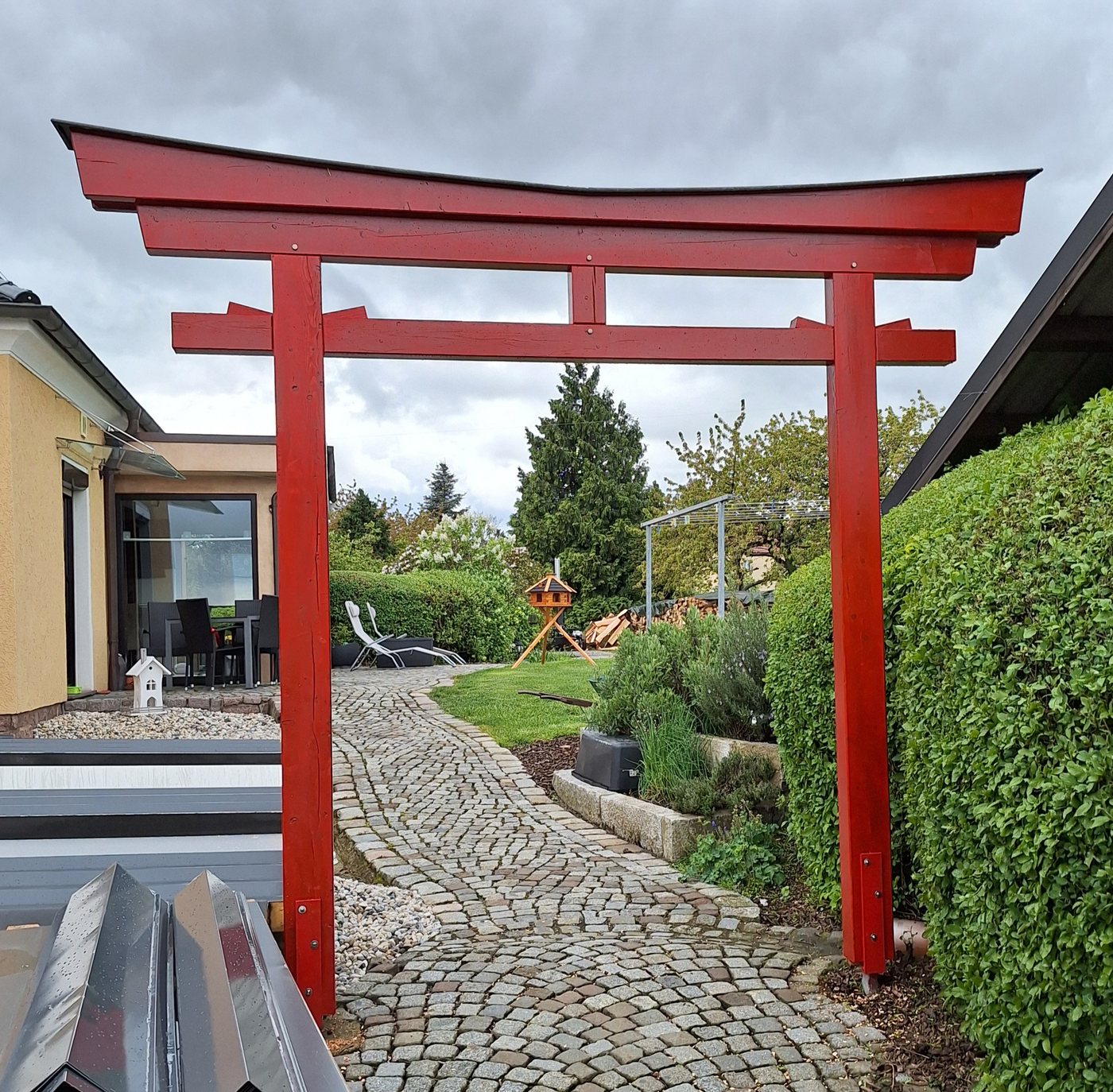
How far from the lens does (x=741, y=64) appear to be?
8656 mm

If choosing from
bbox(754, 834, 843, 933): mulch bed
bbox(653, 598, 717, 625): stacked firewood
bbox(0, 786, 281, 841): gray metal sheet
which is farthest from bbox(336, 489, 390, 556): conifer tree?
bbox(754, 834, 843, 933): mulch bed

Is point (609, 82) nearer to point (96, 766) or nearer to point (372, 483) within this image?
point (96, 766)

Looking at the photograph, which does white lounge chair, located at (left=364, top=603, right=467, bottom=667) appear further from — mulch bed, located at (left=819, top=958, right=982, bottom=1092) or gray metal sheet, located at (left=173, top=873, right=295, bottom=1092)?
gray metal sheet, located at (left=173, top=873, right=295, bottom=1092)

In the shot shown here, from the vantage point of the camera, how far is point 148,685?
8328 mm

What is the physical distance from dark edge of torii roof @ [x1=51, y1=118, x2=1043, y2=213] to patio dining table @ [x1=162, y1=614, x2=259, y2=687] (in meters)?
8.00

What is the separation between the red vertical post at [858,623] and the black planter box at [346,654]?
41.2 feet

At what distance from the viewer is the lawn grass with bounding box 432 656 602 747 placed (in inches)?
337

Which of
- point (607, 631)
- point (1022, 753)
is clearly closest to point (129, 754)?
point (1022, 753)

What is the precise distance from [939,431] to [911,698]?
2.42 m

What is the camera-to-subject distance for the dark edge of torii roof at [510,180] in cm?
300

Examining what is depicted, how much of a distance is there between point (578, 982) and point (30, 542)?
5.88 m

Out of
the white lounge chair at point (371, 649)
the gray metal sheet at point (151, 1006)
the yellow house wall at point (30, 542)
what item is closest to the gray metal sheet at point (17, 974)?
the gray metal sheet at point (151, 1006)

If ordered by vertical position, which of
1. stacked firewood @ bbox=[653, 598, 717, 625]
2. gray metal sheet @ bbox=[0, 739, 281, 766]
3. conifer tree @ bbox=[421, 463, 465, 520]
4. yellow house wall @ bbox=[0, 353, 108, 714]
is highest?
conifer tree @ bbox=[421, 463, 465, 520]

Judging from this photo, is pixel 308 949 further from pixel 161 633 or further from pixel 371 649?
pixel 371 649
